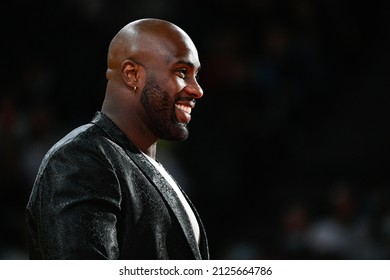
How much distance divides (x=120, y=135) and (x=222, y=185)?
4.56m

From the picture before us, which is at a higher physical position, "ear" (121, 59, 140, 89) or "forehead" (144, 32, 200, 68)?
"forehead" (144, 32, 200, 68)

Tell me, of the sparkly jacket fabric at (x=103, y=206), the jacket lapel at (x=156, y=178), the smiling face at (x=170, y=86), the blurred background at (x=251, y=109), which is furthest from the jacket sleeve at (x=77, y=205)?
the blurred background at (x=251, y=109)

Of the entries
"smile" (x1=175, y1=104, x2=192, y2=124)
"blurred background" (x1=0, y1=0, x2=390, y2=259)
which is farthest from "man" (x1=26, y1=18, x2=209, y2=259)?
"blurred background" (x1=0, y1=0, x2=390, y2=259)

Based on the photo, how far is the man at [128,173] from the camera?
2514 mm

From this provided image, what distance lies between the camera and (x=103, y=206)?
8.32 feet

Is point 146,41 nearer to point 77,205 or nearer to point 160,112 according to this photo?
point 160,112

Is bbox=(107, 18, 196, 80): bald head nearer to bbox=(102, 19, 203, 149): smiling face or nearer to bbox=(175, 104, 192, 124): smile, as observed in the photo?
bbox=(102, 19, 203, 149): smiling face

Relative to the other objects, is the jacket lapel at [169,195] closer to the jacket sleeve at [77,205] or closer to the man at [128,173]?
the man at [128,173]

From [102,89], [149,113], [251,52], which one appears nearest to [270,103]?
[251,52]

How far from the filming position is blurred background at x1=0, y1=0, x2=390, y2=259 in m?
6.61

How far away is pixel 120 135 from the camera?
2.81 metres

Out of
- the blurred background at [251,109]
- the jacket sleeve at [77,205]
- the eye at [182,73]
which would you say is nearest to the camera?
the jacket sleeve at [77,205]

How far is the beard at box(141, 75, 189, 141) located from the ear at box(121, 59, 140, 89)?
4 cm

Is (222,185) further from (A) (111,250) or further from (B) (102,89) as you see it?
(A) (111,250)
